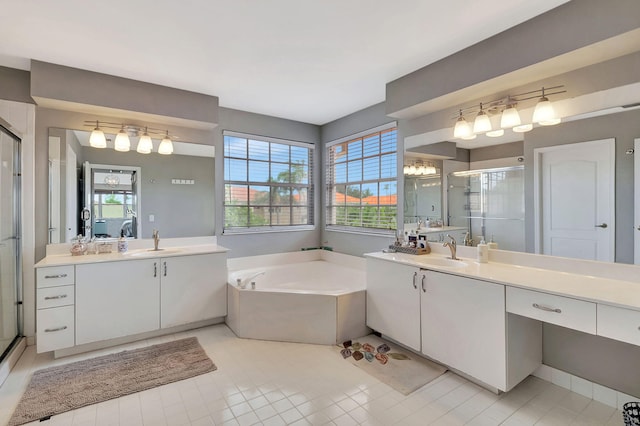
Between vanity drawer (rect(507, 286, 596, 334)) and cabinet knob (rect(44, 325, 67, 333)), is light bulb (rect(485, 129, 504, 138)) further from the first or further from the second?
cabinet knob (rect(44, 325, 67, 333))

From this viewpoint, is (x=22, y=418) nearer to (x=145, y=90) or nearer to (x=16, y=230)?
(x=16, y=230)

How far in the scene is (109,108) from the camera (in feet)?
9.75

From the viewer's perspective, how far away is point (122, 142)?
3.21m

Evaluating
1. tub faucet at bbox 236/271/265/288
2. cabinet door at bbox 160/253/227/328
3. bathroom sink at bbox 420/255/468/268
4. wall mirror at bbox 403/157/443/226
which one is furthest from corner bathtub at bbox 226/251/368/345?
wall mirror at bbox 403/157/443/226

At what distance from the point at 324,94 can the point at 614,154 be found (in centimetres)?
258

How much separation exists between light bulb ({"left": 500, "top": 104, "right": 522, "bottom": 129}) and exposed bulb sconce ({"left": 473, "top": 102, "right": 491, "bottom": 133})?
122 mm

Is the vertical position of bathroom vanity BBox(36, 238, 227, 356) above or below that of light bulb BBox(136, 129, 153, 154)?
below

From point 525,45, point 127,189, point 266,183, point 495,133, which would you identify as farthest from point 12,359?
point 525,45

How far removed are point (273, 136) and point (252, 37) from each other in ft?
6.75

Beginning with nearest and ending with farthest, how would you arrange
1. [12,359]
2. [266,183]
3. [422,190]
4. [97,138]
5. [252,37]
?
[252,37] < [12,359] < [97,138] < [422,190] < [266,183]

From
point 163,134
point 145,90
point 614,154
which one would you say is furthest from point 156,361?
point 614,154

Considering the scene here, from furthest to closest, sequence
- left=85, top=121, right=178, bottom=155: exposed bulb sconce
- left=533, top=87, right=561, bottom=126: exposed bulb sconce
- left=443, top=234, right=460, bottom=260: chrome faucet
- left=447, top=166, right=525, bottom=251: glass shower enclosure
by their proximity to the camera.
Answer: left=85, top=121, right=178, bottom=155: exposed bulb sconce, left=443, top=234, right=460, bottom=260: chrome faucet, left=447, top=166, right=525, bottom=251: glass shower enclosure, left=533, top=87, right=561, bottom=126: exposed bulb sconce

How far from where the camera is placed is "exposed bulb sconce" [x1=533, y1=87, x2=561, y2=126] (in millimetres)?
2152

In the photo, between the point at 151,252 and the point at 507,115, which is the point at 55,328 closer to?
the point at 151,252
